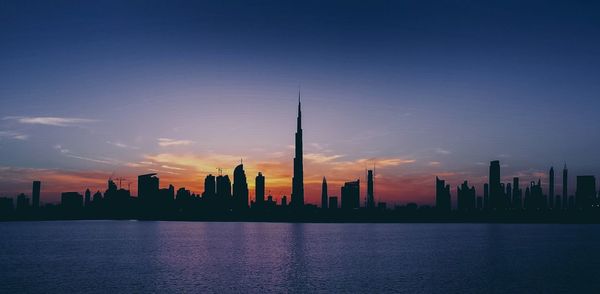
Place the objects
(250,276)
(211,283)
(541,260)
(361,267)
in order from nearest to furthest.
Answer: (211,283) → (250,276) → (361,267) → (541,260)

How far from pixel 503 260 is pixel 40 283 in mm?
93958

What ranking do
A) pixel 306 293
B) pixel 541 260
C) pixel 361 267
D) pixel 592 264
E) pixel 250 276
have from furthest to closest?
1. pixel 541 260
2. pixel 592 264
3. pixel 361 267
4. pixel 250 276
5. pixel 306 293

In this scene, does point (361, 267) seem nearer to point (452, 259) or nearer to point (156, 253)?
point (452, 259)

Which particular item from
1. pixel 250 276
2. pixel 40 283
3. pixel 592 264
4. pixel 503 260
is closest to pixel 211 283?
pixel 250 276

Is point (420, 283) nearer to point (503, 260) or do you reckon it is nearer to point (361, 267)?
point (361, 267)

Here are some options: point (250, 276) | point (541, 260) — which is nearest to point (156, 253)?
point (250, 276)

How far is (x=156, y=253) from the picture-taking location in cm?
14250

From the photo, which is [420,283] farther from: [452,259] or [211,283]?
[452,259]

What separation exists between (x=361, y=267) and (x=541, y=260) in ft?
151

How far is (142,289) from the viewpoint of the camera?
7875cm

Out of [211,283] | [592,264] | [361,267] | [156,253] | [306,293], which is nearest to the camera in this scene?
[306,293]

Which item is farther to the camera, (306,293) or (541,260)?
(541,260)

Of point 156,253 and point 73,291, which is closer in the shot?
point 73,291

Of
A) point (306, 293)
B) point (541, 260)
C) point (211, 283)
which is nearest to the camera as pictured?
point (306, 293)
